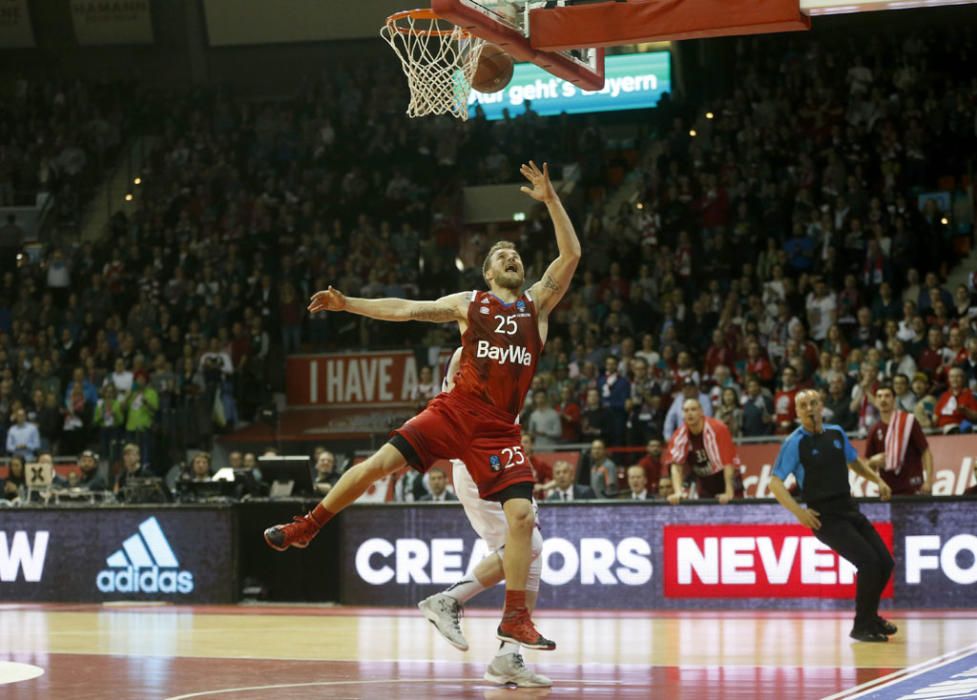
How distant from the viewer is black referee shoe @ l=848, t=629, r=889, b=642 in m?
11.2

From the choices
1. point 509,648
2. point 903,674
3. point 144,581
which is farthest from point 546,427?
point 509,648

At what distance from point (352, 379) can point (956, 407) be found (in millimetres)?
11604

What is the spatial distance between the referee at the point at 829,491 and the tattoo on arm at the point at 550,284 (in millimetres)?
4079

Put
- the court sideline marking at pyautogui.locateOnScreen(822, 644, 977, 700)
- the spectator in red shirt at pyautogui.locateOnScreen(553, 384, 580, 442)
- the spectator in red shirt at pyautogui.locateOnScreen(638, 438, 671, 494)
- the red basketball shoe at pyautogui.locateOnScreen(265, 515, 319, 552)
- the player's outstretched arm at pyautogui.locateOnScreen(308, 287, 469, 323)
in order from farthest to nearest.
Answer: the spectator in red shirt at pyautogui.locateOnScreen(553, 384, 580, 442)
the spectator in red shirt at pyautogui.locateOnScreen(638, 438, 671, 494)
the player's outstretched arm at pyautogui.locateOnScreen(308, 287, 469, 323)
the red basketball shoe at pyautogui.locateOnScreen(265, 515, 319, 552)
the court sideline marking at pyautogui.locateOnScreen(822, 644, 977, 700)

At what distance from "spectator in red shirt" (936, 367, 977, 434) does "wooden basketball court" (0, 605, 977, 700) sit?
359 centimetres

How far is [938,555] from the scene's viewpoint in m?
14.6

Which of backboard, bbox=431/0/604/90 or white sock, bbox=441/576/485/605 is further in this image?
backboard, bbox=431/0/604/90

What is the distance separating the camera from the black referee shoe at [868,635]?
11.2 meters

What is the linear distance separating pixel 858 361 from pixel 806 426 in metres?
7.10

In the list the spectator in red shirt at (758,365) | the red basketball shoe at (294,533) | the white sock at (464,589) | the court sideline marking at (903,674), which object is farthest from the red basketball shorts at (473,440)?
the spectator in red shirt at (758,365)

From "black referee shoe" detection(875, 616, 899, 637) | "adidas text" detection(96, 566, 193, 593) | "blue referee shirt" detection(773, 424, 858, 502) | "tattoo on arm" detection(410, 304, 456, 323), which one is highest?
"tattoo on arm" detection(410, 304, 456, 323)

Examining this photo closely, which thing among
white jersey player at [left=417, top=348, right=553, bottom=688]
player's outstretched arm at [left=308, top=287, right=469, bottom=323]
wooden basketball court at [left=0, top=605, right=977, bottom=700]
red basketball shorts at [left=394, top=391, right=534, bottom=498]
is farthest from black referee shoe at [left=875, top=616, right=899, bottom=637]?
player's outstretched arm at [left=308, top=287, right=469, bottom=323]

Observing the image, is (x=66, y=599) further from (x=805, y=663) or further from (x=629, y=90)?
(x=629, y=90)

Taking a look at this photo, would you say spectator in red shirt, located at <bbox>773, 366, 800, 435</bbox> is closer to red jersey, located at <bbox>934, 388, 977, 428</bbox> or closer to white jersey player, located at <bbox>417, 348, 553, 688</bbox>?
red jersey, located at <bbox>934, 388, 977, 428</bbox>
